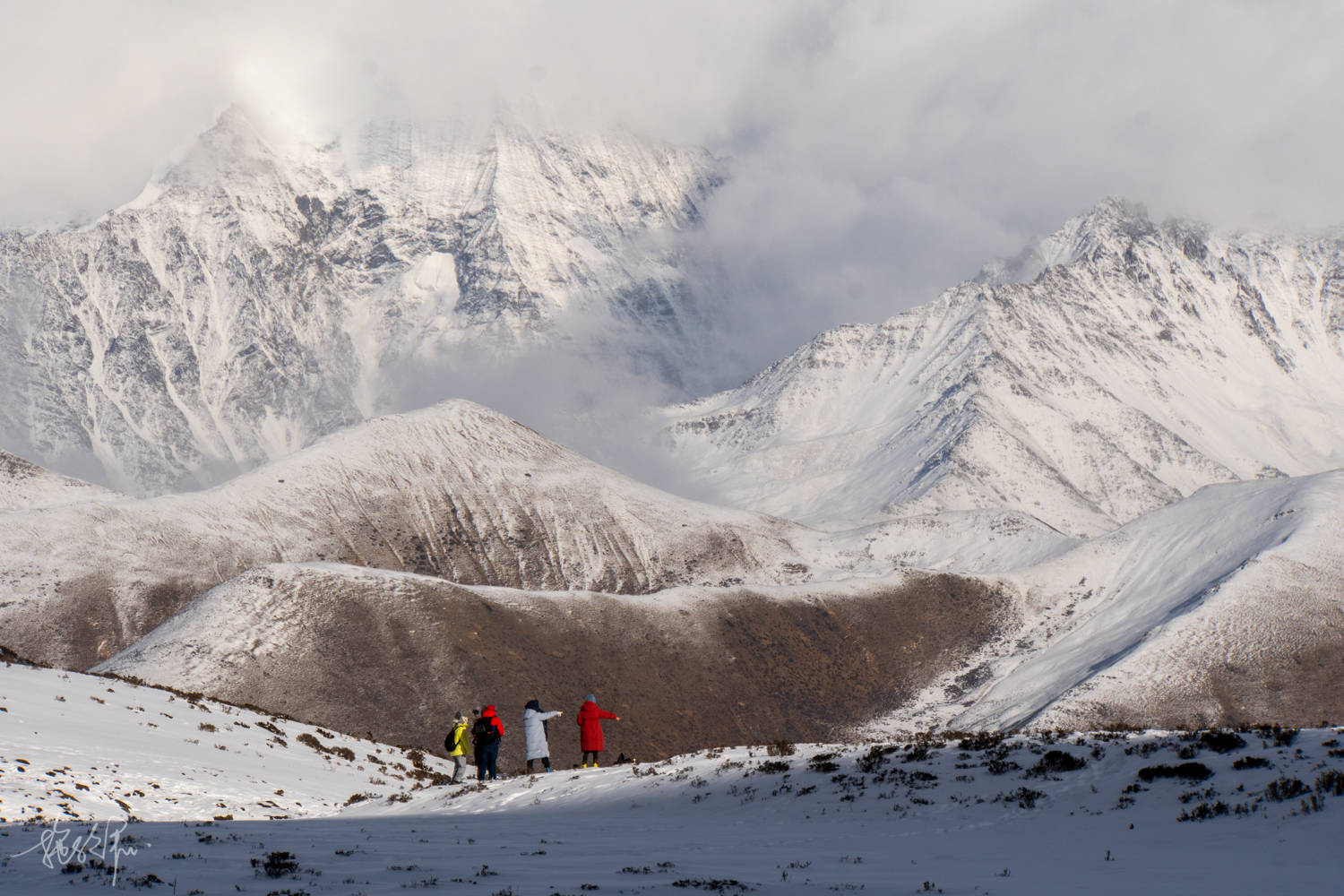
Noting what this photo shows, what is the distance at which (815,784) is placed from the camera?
2788cm

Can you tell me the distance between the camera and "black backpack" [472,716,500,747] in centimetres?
3666

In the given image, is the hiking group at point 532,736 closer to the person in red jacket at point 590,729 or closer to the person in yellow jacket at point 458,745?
the person in red jacket at point 590,729

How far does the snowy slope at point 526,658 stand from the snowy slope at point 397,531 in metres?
40.0

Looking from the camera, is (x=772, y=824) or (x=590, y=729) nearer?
(x=772, y=824)

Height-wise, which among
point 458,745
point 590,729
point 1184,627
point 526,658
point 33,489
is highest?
point 33,489

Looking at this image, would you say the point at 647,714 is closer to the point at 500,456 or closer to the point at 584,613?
the point at 584,613

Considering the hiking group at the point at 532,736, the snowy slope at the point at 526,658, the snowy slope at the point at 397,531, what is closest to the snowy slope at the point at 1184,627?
the snowy slope at the point at 526,658

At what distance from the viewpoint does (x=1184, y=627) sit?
10950cm

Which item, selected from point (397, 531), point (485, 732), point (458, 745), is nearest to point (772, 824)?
point (485, 732)
